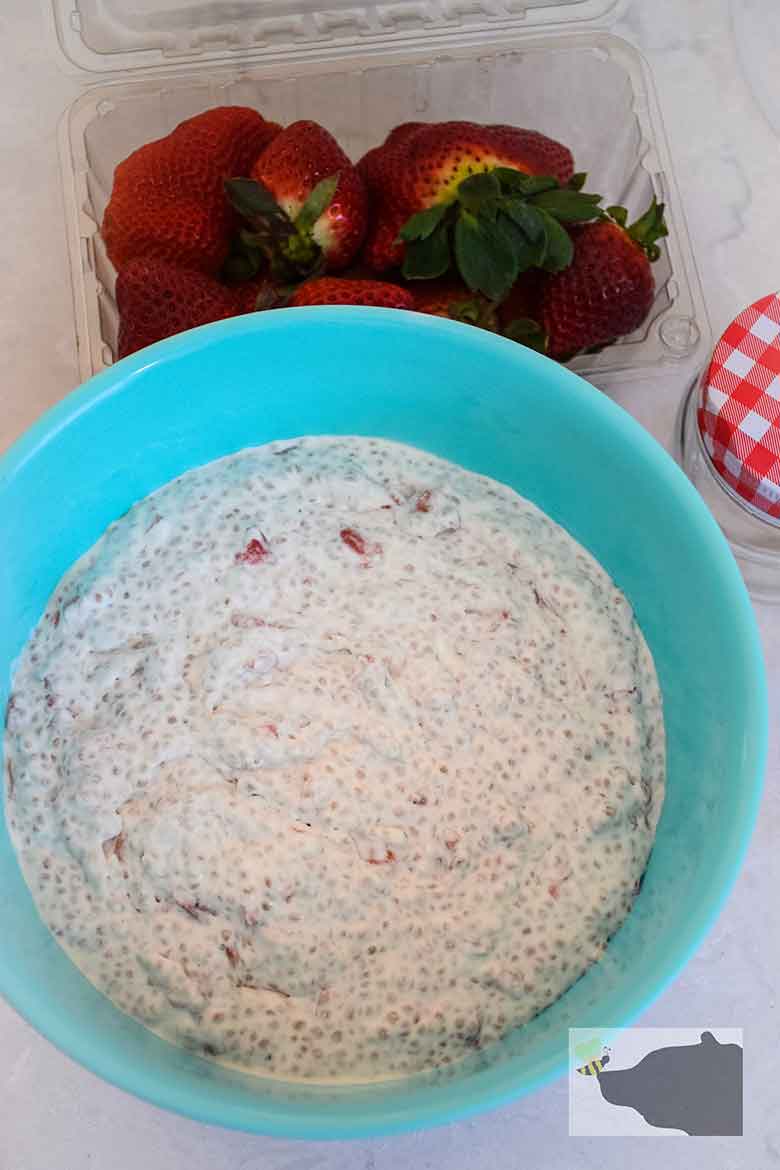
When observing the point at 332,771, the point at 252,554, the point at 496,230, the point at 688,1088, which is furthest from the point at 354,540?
the point at 688,1088

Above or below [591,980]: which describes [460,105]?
above

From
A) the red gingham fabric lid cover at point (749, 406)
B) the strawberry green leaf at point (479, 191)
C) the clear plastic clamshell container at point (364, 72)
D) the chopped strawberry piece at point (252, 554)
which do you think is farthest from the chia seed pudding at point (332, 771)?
the clear plastic clamshell container at point (364, 72)

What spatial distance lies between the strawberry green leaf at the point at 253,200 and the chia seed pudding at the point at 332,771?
0.82ft

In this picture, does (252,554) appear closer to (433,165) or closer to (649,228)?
(433,165)

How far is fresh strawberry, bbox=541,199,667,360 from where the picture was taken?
106 centimetres

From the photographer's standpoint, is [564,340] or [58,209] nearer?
[564,340]

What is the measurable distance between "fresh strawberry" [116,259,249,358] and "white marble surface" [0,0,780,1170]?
19 centimetres

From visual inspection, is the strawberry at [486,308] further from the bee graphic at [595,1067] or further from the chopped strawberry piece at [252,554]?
the bee graphic at [595,1067]

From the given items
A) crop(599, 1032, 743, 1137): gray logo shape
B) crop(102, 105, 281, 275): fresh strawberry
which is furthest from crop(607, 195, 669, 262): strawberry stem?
crop(599, 1032, 743, 1137): gray logo shape

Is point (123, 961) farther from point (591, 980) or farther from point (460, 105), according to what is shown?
point (460, 105)

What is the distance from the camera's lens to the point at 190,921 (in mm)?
886

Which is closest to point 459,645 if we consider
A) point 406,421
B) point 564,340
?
point 406,421

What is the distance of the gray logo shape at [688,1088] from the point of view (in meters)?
1.02

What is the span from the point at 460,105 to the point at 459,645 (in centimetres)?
64
